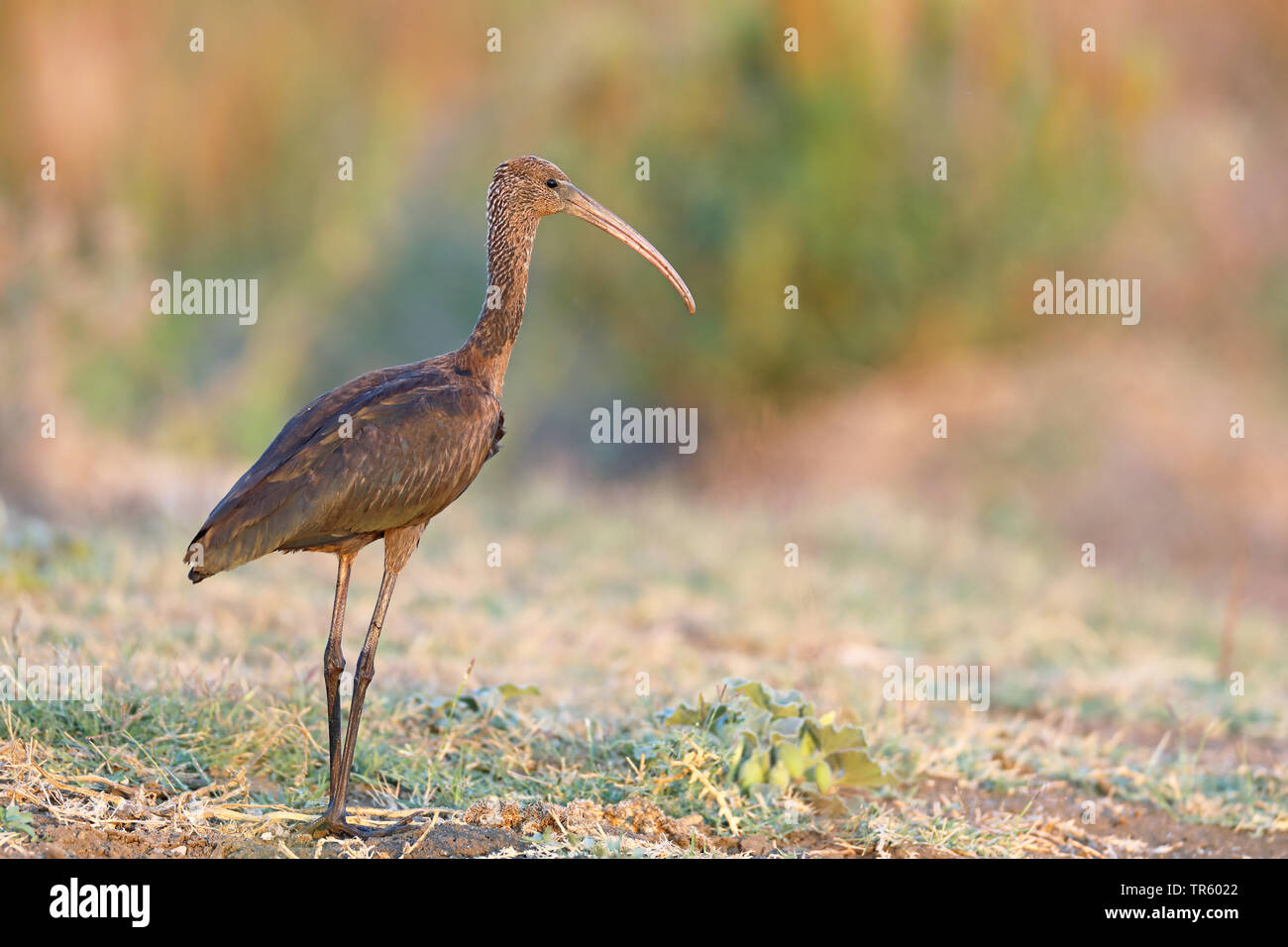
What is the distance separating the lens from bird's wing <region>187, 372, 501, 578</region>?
156 inches

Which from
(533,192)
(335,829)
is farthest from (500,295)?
(335,829)

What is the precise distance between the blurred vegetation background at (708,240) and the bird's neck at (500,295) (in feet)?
17.8

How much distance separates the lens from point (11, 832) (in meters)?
3.71

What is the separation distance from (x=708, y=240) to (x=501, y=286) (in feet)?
25.1

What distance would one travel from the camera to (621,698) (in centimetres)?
588

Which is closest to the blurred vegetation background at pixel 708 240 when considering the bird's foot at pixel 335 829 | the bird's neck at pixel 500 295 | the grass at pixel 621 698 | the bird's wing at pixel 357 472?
the grass at pixel 621 698

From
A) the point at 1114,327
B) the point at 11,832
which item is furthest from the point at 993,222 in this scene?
the point at 11,832

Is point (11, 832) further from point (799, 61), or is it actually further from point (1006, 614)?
point (799, 61)

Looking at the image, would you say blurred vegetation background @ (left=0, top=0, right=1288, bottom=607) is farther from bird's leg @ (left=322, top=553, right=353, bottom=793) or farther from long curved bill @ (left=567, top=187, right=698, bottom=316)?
bird's leg @ (left=322, top=553, right=353, bottom=793)

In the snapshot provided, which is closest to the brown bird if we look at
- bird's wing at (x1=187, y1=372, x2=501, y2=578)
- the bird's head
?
bird's wing at (x1=187, y1=372, x2=501, y2=578)

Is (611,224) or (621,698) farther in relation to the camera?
(621,698)

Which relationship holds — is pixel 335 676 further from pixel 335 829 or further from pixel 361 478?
pixel 361 478

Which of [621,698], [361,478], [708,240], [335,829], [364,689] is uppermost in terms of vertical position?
[708,240]

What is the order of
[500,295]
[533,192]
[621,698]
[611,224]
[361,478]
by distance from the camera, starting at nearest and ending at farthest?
1. [361,478]
2. [500,295]
3. [533,192]
4. [611,224]
5. [621,698]
